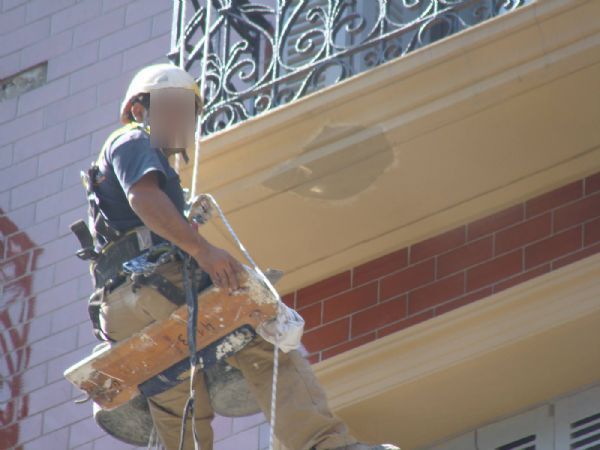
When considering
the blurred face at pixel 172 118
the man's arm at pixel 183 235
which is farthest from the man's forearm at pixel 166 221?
the blurred face at pixel 172 118

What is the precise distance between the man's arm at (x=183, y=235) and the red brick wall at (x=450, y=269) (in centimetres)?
171

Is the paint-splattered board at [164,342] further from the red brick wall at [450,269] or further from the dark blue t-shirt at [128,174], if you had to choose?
the red brick wall at [450,269]

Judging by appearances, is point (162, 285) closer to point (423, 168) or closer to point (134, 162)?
point (134, 162)

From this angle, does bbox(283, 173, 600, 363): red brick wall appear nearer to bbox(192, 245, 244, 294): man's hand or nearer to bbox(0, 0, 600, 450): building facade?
bbox(0, 0, 600, 450): building facade

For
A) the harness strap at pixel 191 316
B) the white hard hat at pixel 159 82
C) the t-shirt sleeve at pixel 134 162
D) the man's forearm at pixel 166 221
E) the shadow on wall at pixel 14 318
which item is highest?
the shadow on wall at pixel 14 318

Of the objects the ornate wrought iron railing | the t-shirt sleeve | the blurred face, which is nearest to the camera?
the t-shirt sleeve

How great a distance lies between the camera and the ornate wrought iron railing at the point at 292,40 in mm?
9773

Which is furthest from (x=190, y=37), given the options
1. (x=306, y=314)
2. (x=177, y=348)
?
(x=177, y=348)

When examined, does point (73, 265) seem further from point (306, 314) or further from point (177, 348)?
point (177, 348)

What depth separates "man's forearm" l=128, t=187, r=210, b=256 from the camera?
823cm

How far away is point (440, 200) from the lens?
983cm

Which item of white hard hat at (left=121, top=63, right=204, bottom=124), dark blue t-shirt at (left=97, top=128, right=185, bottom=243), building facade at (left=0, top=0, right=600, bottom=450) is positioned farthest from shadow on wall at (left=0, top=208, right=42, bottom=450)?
white hard hat at (left=121, top=63, right=204, bottom=124)

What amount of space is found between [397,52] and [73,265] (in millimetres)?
2435

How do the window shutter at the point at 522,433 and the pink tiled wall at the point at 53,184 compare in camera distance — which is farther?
the pink tiled wall at the point at 53,184
